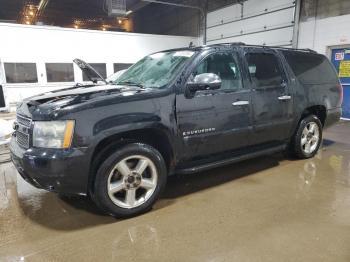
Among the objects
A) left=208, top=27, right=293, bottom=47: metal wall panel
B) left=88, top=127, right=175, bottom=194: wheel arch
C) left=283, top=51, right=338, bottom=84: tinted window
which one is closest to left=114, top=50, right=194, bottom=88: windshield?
left=88, top=127, right=175, bottom=194: wheel arch

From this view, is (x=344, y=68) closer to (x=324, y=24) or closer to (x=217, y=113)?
(x=324, y=24)

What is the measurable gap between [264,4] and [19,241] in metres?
10.8

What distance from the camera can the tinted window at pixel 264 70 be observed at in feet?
11.6

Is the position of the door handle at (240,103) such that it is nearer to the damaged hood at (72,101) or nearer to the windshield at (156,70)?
the windshield at (156,70)

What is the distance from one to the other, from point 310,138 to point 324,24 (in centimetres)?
574

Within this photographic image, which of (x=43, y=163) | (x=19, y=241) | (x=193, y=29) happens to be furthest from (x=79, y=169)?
(x=193, y=29)

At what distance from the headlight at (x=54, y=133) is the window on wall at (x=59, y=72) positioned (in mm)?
9957

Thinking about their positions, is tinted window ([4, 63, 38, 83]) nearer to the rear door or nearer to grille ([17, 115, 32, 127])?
grille ([17, 115, 32, 127])

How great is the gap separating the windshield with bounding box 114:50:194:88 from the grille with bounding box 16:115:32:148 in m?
1.19

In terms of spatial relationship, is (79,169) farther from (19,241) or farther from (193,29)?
(193,29)

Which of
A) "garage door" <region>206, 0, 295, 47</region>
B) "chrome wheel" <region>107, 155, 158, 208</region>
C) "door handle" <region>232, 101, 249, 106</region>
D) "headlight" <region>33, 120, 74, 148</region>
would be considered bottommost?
"chrome wheel" <region>107, 155, 158, 208</region>

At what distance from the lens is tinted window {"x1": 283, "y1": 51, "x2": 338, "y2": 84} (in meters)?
4.09

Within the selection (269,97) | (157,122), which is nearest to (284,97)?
(269,97)

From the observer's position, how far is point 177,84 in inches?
113
